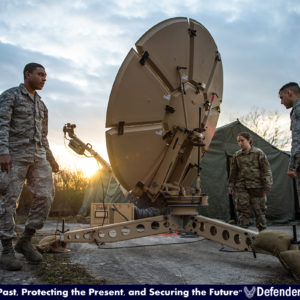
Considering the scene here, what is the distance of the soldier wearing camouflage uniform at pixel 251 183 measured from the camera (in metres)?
4.75

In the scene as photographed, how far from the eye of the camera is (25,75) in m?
3.14

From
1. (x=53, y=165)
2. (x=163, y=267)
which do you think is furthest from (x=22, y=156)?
(x=163, y=267)

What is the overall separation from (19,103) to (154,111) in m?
1.37

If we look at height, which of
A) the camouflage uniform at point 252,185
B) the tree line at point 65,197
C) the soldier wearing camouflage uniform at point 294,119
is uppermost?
the soldier wearing camouflage uniform at point 294,119

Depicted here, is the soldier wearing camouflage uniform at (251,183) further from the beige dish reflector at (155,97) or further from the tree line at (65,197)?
the tree line at (65,197)

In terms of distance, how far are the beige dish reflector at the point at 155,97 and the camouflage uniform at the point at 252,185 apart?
122 centimetres

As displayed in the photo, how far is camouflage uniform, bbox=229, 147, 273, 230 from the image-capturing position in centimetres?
475

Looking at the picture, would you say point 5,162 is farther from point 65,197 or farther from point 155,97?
point 65,197

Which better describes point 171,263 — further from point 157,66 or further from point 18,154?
point 157,66

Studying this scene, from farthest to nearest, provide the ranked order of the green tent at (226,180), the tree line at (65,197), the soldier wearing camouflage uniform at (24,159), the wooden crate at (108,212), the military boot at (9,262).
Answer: the tree line at (65,197) → the green tent at (226,180) → the wooden crate at (108,212) → the soldier wearing camouflage uniform at (24,159) → the military boot at (9,262)

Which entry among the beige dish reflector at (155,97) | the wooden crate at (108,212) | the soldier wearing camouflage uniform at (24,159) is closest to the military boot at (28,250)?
the soldier wearing camouflage uniform at (24,159)

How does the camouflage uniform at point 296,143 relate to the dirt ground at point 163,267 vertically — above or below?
above
